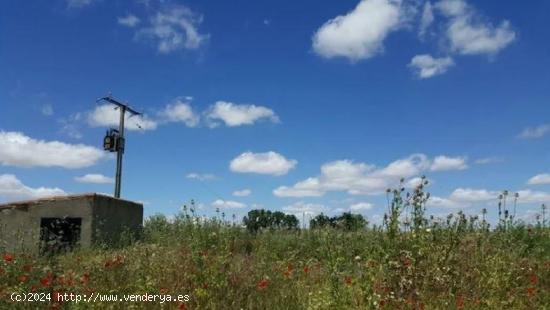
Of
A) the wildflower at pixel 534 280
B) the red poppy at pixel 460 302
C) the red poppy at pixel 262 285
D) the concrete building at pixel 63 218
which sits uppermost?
the concrete building at pixel 63 218

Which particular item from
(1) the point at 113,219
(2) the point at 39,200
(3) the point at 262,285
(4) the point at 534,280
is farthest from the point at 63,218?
(4) the point at 534,280

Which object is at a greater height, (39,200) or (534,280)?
(39,200)

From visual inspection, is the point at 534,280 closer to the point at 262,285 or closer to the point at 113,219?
the point at 262,285

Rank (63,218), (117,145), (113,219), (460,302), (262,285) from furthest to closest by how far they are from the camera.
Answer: (117,145)
(113,219)
(63,218)
(262,285)
(460,302)

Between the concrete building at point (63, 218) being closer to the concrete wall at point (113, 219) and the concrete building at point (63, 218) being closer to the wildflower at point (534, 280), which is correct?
the concrete wall at point (113, 219)

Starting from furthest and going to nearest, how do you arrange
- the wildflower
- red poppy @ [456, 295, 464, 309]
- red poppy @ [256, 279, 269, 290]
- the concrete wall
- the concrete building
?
1. the concrete wall
2. the concrete building
3. the wildflower
4. red poppy @ [256, 279, 269, 290]
5. red poppy @ [456, 295, 464, 309]

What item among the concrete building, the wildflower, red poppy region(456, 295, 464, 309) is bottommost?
red poppy region(456, 295, 464, 309)

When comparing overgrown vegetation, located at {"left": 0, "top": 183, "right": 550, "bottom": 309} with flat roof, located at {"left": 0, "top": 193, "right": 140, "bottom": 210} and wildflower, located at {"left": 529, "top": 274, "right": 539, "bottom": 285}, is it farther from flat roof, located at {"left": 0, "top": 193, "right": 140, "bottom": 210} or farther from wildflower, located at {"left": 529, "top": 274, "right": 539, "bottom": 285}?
flat roof, located at {"left": 0, "top": 193, "right": 140, "bottom": 210}

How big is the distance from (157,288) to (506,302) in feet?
13.5

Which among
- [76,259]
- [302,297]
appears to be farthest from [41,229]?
[302,297]

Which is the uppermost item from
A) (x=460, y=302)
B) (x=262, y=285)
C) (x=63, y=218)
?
(x=63, y=218)

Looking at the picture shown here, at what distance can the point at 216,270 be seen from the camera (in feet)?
24.9

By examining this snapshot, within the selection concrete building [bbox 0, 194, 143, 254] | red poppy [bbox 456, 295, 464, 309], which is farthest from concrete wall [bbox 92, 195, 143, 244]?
red poppy [bbox 456, 295, 464, 309]

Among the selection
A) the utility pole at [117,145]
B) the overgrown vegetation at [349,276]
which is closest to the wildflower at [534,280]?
the overgrown vegetation at [349,276]
